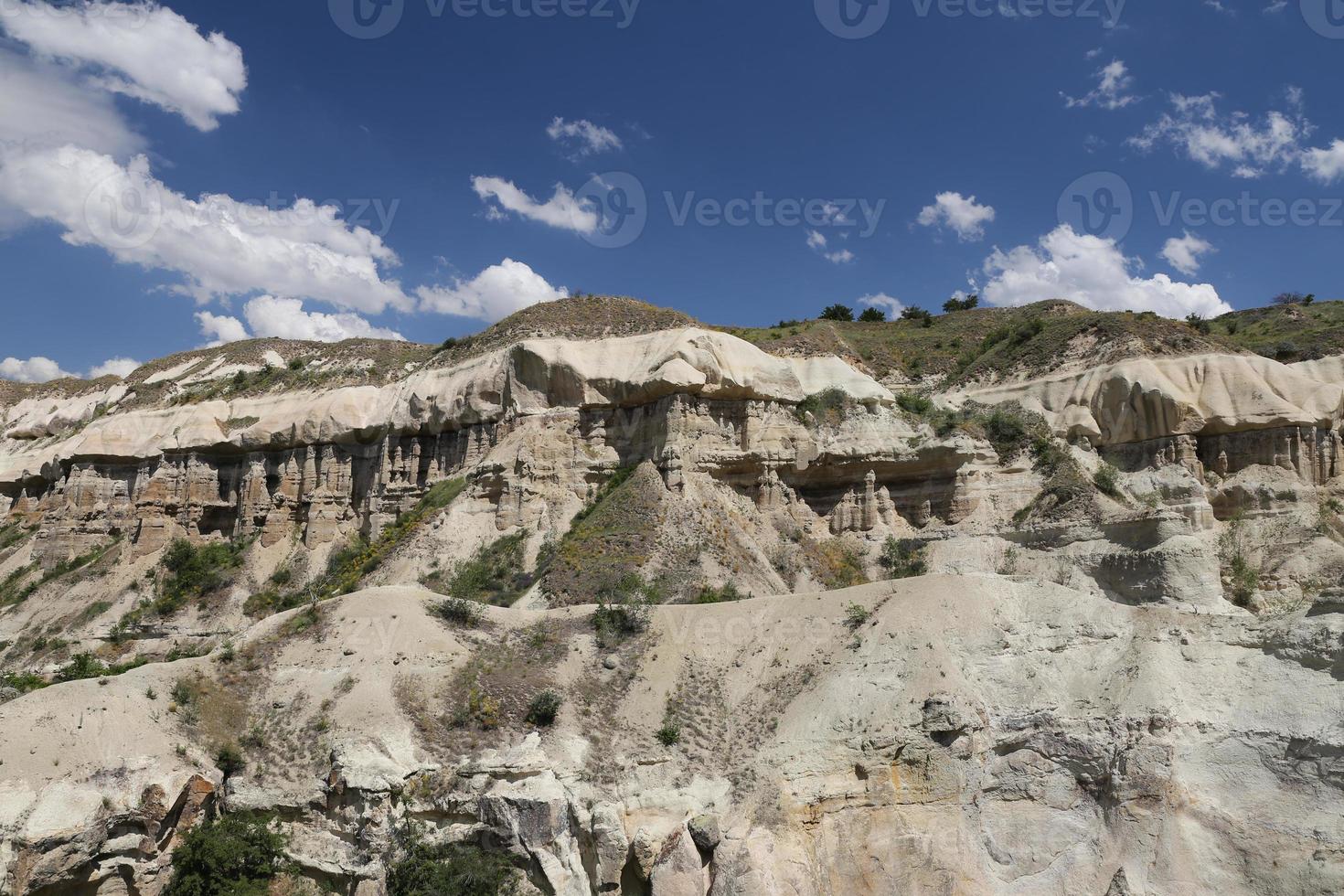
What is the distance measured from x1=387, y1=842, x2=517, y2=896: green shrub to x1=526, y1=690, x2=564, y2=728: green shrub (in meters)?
2.95

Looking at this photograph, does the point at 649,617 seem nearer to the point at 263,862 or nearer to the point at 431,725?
the point at 431,725

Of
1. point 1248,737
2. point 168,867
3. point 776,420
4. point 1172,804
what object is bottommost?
point 168,867

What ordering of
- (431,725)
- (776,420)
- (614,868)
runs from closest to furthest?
1. (614,868)
2. (431,725)
3. (776,420)

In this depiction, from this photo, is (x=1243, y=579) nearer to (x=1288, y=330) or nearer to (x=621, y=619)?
(x=621, y=619)

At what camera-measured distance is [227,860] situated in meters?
16.5

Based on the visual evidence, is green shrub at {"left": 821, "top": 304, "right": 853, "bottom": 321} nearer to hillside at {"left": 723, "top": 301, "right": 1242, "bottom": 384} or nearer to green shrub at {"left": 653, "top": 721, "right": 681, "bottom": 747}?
hillside at {"left": 723, "top": 301, "right": 1242, "bottom": 384}

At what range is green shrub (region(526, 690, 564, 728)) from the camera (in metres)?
19.2

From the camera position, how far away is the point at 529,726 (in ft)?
62.8

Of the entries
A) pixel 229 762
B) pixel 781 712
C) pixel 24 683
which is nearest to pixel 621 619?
pixel 781 712

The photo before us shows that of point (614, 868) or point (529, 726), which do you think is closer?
point (614, 868)

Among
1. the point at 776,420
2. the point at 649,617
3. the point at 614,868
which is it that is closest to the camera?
the point at 614,868

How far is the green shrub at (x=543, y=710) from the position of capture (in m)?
19.2

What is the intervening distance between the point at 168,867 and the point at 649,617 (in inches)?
452

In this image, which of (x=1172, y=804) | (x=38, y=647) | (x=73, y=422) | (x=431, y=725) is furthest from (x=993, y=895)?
(x=73, y=422)
